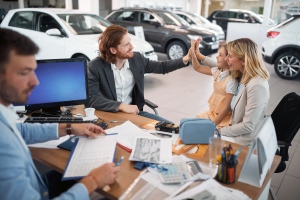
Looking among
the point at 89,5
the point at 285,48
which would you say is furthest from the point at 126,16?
the point at 285,48

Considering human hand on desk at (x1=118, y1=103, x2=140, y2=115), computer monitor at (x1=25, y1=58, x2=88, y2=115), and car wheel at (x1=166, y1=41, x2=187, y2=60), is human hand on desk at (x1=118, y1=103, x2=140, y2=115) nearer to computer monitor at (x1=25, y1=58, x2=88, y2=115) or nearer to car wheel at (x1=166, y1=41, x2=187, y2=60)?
computer monitor at (x1=25, y1=58, x2=88, y2=115)

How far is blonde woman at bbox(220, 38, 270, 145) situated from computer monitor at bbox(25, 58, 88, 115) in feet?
3.64

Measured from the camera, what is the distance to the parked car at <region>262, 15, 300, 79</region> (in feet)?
19.4

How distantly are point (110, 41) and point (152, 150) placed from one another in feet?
3.90

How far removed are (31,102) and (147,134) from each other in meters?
0.87

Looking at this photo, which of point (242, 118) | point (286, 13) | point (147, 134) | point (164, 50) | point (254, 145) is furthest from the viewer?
point (286, 13)

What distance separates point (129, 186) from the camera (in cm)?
130

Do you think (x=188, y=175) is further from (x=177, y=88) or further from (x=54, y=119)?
(x=177, y=88)

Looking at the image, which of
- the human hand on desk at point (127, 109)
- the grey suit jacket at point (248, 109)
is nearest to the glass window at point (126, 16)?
the human hand on desk at point (127, 109)

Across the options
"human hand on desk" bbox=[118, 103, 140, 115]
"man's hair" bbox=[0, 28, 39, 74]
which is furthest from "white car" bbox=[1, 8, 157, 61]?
"man's hair" bbox=[0, 28, 39, 74]

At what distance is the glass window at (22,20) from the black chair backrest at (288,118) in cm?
477

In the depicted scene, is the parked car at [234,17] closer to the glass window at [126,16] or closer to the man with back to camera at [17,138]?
the glass window at [126,16]

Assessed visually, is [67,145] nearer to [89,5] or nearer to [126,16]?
[126,16]

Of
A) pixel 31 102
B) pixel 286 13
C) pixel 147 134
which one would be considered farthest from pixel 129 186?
pixel 286 13
